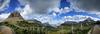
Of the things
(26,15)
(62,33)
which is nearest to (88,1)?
(62,33)

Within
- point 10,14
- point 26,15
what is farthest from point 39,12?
point 10,14

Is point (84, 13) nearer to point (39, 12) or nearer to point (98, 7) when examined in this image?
point (98, 7)

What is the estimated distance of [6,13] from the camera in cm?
363

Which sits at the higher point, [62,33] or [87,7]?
[87,7]

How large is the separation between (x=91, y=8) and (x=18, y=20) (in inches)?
40.0

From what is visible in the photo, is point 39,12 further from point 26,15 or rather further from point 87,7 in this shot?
point 87,7

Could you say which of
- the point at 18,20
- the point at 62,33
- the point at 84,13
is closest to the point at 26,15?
the point at 18,20

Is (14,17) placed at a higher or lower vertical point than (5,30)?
higher

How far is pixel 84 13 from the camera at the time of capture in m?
3.55

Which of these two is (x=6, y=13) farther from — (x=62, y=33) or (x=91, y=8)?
(x=91, y=8)

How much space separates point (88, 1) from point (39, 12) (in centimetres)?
69

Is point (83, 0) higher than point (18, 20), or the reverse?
point (83, 0)

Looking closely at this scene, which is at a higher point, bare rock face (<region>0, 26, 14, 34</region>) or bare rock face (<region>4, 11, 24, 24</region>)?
bare rock face (<region>4, 11, 24, 24</region>)

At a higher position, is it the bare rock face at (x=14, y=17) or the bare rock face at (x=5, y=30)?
the bare rock face at (x=14, y=17)
